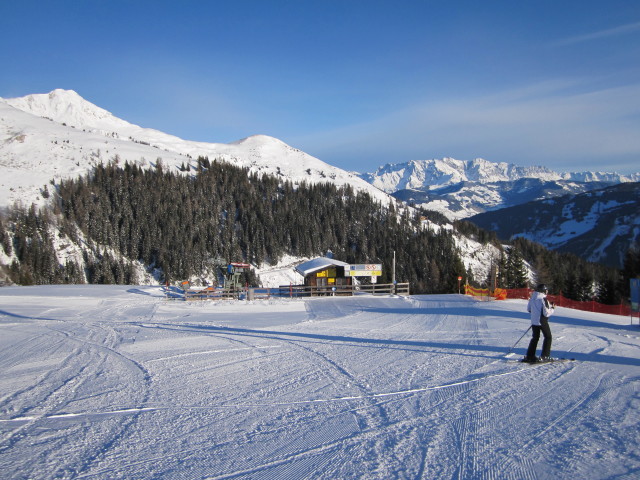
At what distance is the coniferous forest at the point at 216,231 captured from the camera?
71.0m

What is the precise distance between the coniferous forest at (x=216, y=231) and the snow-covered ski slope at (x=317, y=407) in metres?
44.7

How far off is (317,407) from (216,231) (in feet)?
315

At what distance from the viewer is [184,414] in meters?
6.06

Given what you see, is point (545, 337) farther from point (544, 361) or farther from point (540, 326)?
point (544, 361)

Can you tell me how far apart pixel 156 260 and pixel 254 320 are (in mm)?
73425

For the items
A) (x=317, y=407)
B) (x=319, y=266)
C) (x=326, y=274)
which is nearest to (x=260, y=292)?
(x=319, y=266)

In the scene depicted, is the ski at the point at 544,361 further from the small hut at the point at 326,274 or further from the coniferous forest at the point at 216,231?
the coniferous forest at the point at 216,231

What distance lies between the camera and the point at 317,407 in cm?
624

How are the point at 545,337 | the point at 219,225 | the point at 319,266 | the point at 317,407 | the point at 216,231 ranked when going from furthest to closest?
the point at 219,225 → the point at 216,231 → the point at 319,266 → the point at 545,337 → the point at 317,407

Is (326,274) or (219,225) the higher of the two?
(219,225)

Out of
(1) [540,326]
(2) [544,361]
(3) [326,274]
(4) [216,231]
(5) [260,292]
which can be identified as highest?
(4) [216,231]

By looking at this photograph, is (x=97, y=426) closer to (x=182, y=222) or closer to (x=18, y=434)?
(x=18, y=434)

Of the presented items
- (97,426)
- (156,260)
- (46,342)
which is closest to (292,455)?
(97,426)

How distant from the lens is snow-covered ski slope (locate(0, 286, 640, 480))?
445 cm
